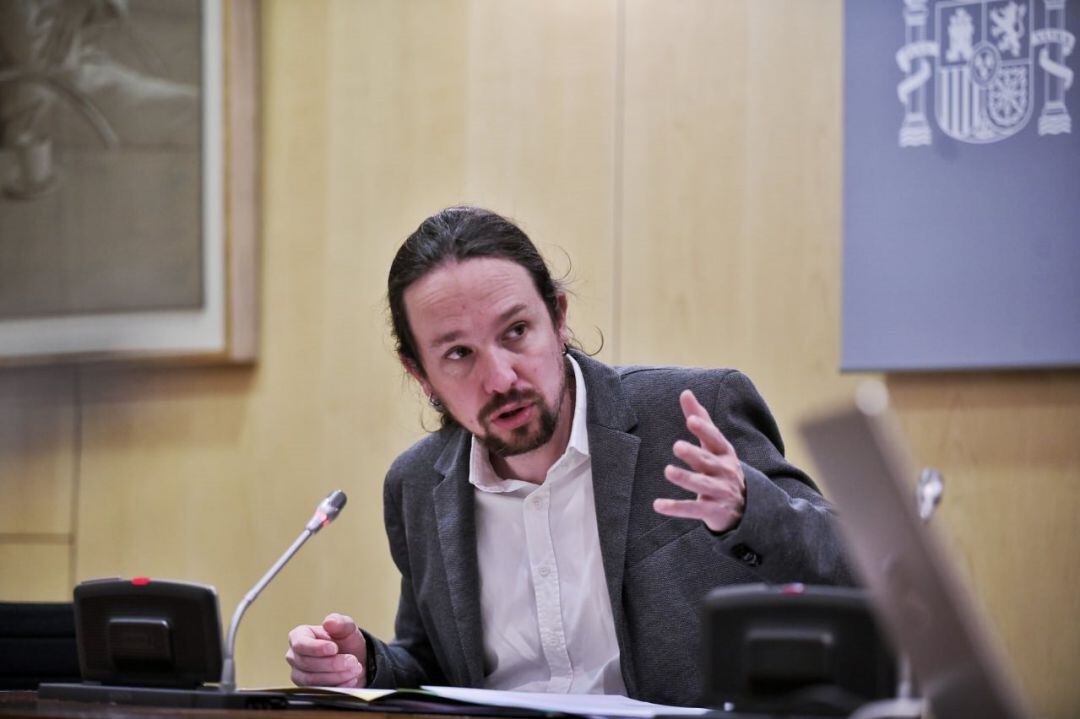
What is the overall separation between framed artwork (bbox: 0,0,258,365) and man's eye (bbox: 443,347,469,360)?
1.88 meters

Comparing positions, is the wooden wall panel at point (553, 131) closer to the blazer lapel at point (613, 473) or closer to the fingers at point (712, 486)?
the blazer lapel at point (613, 473)

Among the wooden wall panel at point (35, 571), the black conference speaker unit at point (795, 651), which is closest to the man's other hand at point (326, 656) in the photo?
the black conference speaker unit at point (795, 651)

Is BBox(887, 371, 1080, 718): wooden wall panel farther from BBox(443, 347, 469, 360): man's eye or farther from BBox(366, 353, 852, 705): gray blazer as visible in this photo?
BBox(443, 347, 469, 360): man's eye

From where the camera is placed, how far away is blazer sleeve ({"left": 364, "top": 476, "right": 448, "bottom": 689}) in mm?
2393

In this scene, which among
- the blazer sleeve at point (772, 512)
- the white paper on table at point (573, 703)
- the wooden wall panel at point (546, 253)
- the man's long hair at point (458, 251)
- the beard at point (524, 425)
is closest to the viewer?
the white paper on table at point (573, 703)

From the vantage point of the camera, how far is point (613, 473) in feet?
7.71

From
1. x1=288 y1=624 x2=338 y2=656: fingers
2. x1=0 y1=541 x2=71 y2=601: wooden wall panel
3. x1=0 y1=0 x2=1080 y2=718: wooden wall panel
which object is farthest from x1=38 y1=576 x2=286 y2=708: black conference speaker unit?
x1=0 y1=541 x2=71 y2=601: wooden wall panel

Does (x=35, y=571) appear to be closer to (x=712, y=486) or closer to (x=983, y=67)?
(x=712, y=486)

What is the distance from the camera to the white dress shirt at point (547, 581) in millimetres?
2350

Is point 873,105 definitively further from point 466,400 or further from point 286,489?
point 286,489

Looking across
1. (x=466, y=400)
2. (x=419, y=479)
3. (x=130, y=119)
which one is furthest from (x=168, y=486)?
(x=466, y=400)

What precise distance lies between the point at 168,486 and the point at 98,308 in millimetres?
654

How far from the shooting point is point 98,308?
14.1 ft

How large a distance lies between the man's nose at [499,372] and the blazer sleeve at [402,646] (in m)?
0.49
